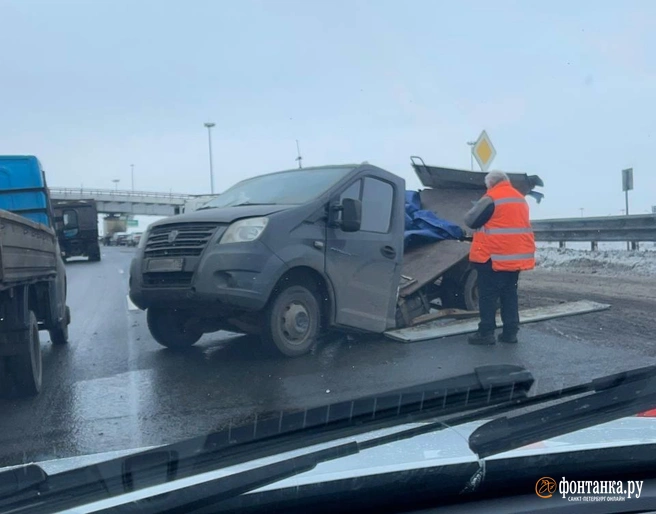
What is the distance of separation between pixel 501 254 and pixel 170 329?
3.39m

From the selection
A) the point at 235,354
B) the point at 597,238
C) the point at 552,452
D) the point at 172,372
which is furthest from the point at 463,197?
the point at 597,238

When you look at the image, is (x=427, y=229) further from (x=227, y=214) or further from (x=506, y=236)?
(x=227, y=214)

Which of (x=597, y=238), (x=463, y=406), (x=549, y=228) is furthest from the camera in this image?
(x=549, y=228)

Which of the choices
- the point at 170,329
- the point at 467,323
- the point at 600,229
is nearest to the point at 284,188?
the point at 170,329

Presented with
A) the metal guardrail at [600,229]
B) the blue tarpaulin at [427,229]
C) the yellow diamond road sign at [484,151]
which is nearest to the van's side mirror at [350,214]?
the blue tarpaulin at [427,229]

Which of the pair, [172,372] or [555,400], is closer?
[555,400]

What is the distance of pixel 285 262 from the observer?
717 cm

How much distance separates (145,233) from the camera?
7902 mm

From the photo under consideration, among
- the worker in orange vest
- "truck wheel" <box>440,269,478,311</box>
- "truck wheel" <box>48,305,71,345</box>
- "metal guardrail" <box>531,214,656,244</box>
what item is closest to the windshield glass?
the worker in orange vest

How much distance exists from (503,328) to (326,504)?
5929 millimetres

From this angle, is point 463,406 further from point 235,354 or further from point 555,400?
point 235,354

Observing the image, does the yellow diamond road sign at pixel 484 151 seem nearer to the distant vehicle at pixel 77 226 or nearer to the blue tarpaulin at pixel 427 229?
the blue tarpaulin at pixel 427 229

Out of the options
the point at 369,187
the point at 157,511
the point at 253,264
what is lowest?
the point at 157,511

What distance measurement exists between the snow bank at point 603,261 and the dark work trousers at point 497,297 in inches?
341
